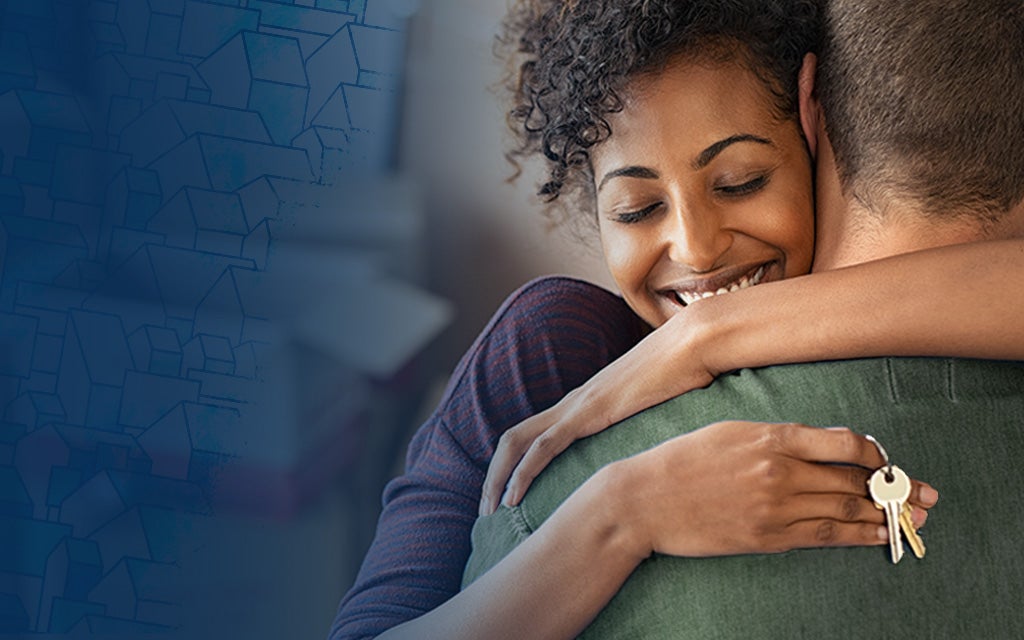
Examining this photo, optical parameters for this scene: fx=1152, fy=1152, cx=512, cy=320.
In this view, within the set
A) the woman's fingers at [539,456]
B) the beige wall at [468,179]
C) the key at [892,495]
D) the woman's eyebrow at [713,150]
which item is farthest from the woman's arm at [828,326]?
the beige wall at [468,179]

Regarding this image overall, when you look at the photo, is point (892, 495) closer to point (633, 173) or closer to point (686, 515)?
point (686, 515)

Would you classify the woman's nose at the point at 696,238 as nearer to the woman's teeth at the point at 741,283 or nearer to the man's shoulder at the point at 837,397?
the woman's teeth at the point at 741,283

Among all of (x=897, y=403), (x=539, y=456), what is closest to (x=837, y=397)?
(x=897, y=403)

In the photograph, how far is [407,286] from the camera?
1.51 m

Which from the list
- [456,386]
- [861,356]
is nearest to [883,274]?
[861,356]

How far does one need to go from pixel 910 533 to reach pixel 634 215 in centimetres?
54

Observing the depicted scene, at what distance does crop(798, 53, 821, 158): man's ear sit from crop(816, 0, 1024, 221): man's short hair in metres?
0.19

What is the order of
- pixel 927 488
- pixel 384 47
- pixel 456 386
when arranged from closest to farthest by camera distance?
pixel 927 488 → pixel 384 47 → pixel 456 386

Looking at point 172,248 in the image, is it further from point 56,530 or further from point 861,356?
point 861,356

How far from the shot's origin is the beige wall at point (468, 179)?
1.42 metres

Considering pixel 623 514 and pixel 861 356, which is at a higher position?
pixel 861 356

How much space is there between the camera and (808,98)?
1.22m

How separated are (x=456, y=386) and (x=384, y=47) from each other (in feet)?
1.59

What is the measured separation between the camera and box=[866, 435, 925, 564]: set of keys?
2.70ft
